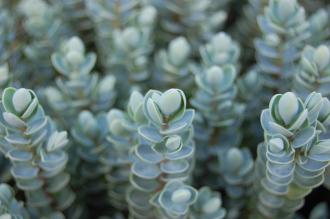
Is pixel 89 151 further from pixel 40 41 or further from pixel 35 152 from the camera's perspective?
pixel 40 41

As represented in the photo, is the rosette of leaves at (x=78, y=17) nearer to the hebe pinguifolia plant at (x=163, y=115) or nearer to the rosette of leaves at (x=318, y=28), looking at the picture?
the hebe pinguifolia plant at (x=163, y=115)

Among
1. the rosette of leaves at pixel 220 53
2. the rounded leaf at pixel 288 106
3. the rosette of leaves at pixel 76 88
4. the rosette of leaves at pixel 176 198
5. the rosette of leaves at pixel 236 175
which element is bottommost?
the rosette of leaves at pixel 236 175

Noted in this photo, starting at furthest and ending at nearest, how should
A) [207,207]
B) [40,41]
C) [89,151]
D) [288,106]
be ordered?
[40,41] → [89,151] → [207,207] → [288,106]

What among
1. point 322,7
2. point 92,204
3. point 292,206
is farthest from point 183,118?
point 322,7

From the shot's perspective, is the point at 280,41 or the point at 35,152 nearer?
the point at 35,152

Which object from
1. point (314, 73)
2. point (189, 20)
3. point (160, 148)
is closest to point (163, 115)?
point (160, 148)

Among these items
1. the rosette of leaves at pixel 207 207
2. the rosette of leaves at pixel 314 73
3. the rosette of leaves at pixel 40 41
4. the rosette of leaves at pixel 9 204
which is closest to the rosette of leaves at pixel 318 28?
the rosette of leaves at pixel 314 73

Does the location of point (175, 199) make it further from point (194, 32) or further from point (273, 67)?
point (194, 32)

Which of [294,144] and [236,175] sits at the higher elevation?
[294,144]
